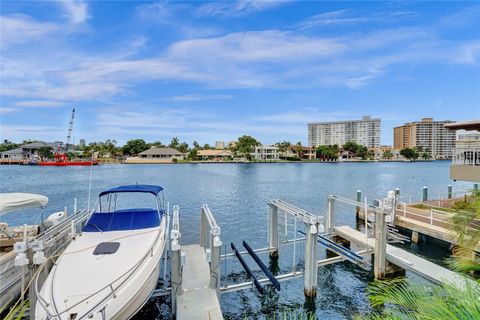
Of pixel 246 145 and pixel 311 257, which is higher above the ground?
pixel 246 145

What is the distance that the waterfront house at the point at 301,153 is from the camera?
125375mm

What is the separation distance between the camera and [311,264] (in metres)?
8.60

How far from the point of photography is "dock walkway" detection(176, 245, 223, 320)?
651cm

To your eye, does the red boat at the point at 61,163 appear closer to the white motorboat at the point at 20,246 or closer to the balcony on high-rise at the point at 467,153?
the white motorboat at the point at 20,246

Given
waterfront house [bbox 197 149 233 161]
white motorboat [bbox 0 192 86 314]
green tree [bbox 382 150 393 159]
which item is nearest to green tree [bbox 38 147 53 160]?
waterfront house [bbox 197 149 233 161]

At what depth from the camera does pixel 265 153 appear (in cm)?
11931

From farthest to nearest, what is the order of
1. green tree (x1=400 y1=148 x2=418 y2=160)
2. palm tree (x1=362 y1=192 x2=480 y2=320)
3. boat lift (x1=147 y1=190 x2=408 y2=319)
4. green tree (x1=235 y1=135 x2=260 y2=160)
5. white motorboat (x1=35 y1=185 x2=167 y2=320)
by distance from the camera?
green tree (x1=400 y1=148 x2=418 y2=160), green tree (x1=235 y1=135 x2=260 y2=160), boat lift (x1=147 y1=190 x2=408 y2=319), white motorboat (x1=35 y1=185 x2=167 y2=320), palm tree (x1=362 y1=192 x2=480 y2=320)

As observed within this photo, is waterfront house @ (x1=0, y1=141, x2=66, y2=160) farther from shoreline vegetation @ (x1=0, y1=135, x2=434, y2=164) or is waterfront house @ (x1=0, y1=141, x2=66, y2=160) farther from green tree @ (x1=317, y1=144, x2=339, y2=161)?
green tree @ (x1=317, y1=144, x2=339, y2=161)

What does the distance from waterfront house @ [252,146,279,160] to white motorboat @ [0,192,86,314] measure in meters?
109

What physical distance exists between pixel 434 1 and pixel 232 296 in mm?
20671

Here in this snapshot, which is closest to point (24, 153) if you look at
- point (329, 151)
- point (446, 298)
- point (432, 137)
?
point (329, 151)

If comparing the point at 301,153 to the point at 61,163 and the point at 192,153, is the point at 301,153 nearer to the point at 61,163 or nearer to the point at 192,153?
the point at 192,153

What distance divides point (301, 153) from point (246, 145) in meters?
31.6

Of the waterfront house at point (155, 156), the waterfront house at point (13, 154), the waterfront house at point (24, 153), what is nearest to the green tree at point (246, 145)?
the waterfront house at point (155, 156)
